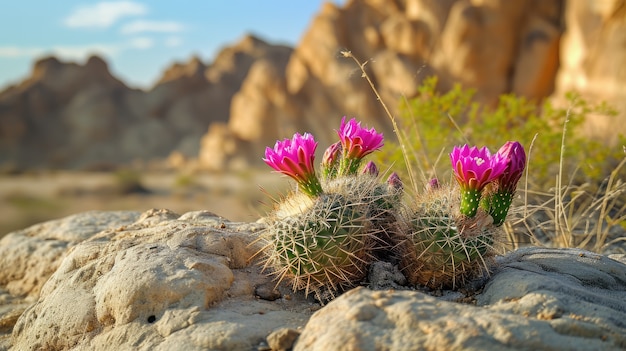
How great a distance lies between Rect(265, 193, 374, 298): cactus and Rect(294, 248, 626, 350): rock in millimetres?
384

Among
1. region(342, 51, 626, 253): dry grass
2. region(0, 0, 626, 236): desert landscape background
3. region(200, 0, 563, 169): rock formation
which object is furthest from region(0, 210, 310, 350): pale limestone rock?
region(200, 0, 563, 169): rock formation

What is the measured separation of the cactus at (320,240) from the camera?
306 centimetres

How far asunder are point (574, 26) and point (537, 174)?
1419cm

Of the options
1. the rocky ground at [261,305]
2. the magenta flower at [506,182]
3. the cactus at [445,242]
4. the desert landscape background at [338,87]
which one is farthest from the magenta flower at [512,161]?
the desert landscape background at [338,87]

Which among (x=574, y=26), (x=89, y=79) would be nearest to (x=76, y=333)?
(x=574, y=26)

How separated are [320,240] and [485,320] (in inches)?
35.2

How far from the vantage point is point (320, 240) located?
10.0ft

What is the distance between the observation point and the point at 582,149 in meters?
7.36

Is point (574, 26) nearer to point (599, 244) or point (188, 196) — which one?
point (188, 196)

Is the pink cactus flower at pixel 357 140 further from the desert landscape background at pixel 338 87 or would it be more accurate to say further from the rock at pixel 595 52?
the rock at pixel 595 52

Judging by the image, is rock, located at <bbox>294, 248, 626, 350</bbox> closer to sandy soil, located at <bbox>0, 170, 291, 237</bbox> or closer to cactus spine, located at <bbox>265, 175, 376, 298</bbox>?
cactus spine, located at <bbox>265, 175, 376, 298</bbox>

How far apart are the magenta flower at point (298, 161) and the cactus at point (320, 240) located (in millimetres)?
78

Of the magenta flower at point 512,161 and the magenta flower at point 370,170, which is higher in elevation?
the magenta flower at point 370,170

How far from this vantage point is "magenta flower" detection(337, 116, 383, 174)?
3512 millimetres
